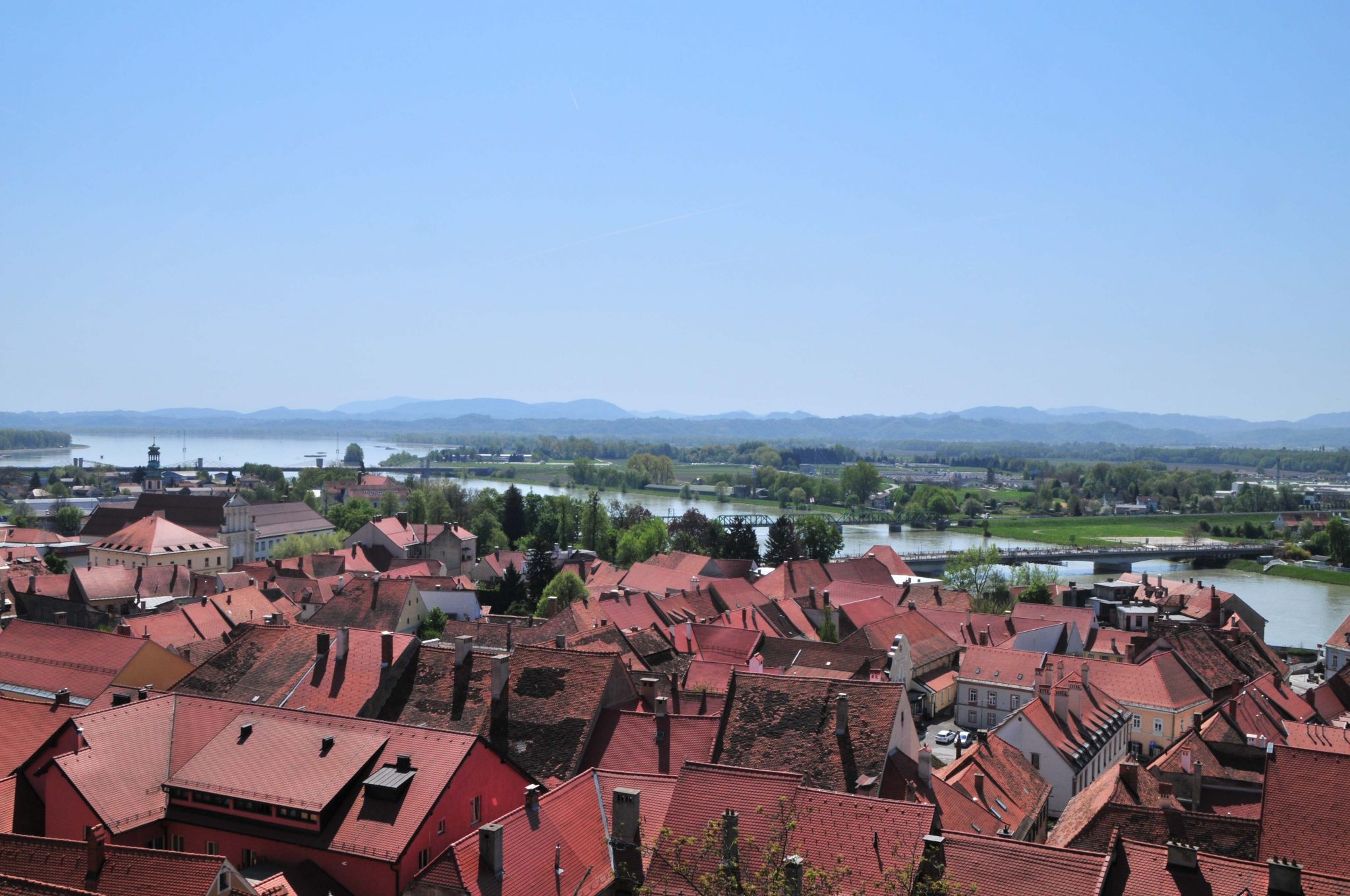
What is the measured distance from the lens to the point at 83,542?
91.3 metres

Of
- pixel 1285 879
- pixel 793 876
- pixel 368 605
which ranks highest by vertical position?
pixel 793 876

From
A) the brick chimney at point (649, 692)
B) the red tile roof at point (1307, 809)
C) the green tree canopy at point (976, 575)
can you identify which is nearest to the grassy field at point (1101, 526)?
the green tree canopy at point (976, 575)

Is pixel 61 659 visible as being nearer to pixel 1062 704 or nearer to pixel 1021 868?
pixel 1021 868

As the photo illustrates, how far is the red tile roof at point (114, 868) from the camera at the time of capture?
16609 millimetres

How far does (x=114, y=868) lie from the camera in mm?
17297

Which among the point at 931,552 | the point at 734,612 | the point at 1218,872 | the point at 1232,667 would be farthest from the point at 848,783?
the point at 931,552

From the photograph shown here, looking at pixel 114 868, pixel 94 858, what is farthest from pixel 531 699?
pixel 94 858

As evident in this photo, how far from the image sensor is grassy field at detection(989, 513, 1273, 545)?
542 ft

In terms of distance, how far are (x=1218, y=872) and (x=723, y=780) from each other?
8310mm

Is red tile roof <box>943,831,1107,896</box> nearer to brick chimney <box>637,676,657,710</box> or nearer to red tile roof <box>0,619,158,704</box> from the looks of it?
brick chimney <box>637,676,657,710</box>

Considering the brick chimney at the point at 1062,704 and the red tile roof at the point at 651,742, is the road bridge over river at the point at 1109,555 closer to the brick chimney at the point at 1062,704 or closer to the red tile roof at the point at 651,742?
the brick chimney at the point at 1062,704

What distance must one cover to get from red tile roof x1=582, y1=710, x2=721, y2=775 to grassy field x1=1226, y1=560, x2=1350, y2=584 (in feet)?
379

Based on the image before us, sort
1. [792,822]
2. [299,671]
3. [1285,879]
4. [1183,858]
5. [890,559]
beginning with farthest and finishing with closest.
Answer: [890,559] → [299,671] → [1183,858] → [792,822] → [1285,879]

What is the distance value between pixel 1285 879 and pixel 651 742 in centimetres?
1430
